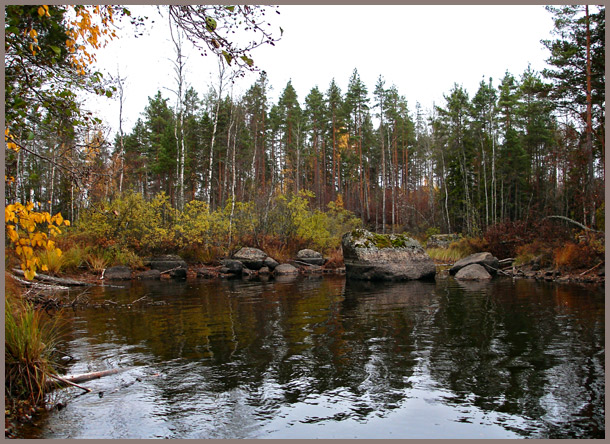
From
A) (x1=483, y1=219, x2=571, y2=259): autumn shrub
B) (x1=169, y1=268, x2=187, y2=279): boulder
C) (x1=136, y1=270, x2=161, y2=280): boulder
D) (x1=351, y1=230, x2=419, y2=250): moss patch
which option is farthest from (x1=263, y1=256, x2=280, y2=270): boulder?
(x1=483, y1=219, x2=571, y2=259): autumn shrub

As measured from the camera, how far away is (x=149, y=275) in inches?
796

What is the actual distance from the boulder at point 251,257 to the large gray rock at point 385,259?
5.49m

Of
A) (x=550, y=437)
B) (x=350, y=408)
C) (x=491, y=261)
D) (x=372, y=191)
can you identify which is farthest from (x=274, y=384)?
(x=372, y=191)

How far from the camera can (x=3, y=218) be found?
3.69 m

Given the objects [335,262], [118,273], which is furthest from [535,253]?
[118,273]

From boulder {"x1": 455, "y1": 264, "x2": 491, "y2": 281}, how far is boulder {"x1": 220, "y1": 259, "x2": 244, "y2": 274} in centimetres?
1020

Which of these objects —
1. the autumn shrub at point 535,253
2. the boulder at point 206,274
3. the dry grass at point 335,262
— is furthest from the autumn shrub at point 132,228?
the autumn shrub at point 535,253

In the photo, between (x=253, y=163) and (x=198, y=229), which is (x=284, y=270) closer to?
(x=198, y=229)

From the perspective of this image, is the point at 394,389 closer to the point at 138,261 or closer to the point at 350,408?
the point at 350,408

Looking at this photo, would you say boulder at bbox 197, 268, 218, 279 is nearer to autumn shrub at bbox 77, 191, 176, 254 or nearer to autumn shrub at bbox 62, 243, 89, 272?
autumn shrub at bbox 77, 191, 176, 254

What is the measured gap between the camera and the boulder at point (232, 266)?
21.6m

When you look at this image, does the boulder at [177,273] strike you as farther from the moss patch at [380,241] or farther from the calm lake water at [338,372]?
the calm lake water at [338,372]

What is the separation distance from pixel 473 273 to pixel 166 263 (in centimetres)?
1410

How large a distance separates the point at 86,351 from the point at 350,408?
178 inches
